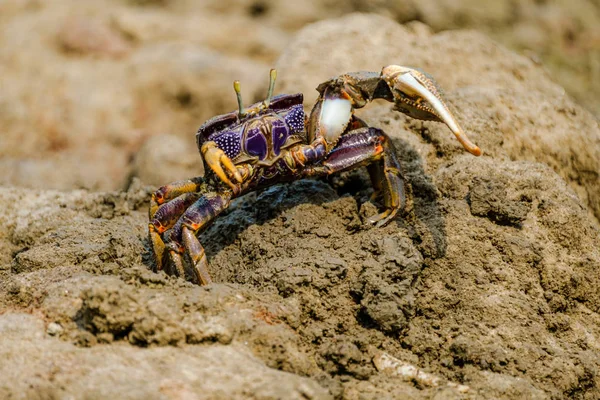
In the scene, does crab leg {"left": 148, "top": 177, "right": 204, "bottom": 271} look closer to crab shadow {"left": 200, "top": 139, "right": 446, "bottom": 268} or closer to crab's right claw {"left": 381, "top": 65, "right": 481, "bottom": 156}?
crab shadow {"left": 200, "top": 139, "right": 446, "bottom": 268}

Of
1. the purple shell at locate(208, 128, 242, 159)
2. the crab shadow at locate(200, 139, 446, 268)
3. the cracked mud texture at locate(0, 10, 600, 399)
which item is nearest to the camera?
the cracked mud texture at locate(0, 10, 600, 399)

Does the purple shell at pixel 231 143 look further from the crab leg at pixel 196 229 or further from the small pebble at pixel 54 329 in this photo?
the small pebble at pixel 54 329

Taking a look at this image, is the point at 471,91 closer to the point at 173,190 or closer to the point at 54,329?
the point at 173,190

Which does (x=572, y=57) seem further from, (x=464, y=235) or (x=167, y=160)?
(x=464, y=235)

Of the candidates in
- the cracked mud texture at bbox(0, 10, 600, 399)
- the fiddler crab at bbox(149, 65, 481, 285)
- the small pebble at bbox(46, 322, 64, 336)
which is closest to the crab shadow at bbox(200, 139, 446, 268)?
the cracked mud texture at bbox(0, 10, 600, 399)

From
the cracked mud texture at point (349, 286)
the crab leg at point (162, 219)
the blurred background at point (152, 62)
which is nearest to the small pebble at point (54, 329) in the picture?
the cracked mud texture at point (349, 286)

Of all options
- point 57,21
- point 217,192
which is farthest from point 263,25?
point 217,192
